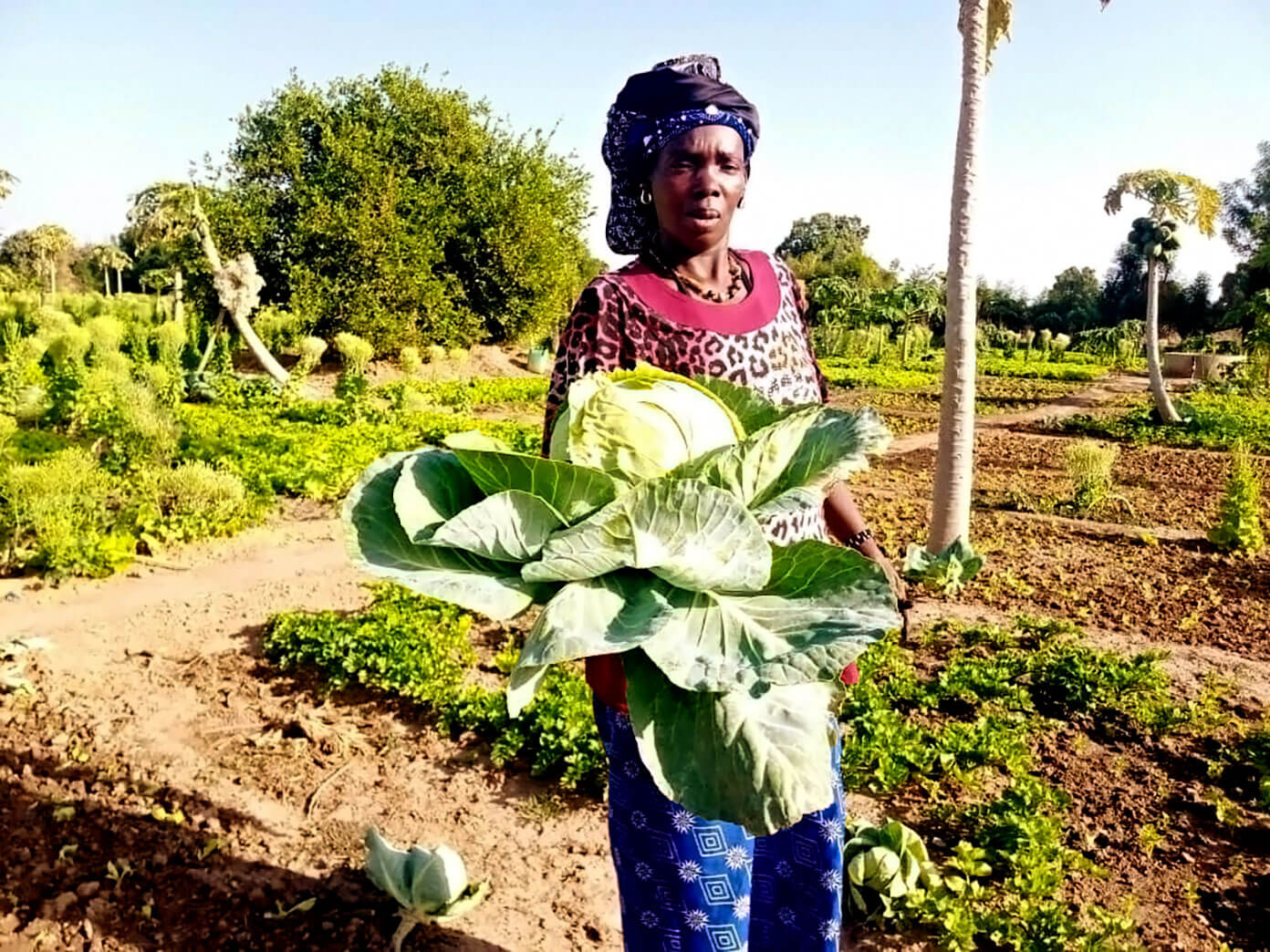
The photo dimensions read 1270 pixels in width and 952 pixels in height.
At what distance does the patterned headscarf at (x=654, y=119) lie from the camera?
1.43 m

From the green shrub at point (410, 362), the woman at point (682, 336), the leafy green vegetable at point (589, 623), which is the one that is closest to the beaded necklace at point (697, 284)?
the woman at point (682, 336)

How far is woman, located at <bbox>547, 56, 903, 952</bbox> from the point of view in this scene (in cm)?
140

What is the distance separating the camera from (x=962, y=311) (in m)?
5.26

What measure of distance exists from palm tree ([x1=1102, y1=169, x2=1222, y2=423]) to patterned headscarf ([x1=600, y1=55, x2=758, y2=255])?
38.4ft

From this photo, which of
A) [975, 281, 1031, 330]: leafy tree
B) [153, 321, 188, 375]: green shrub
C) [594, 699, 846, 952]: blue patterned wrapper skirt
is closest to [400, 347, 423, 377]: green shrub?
[153, 321, 188, 375]: green shrub

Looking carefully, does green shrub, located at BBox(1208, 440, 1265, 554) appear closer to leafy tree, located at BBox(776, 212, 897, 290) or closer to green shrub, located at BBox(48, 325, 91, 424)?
green shrub, located at BBox(48, 325, 91, 424)

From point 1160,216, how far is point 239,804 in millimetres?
12756

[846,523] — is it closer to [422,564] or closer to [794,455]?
[794,455]

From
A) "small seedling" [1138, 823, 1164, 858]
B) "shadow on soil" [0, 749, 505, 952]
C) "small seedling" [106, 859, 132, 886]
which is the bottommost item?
"shadow on soil" [0, 749, 505, 952]

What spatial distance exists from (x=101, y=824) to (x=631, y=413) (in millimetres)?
2752

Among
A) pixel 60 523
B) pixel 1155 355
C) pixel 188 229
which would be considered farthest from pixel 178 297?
pixel 1155 355

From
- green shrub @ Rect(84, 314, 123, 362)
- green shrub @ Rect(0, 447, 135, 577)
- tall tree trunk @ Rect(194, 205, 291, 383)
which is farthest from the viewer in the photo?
tall tree trunk @ Rect(194, 205, 291, 383)

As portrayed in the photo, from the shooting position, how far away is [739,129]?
1484mm

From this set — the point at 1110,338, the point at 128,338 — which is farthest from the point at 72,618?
the point at 1110,338
